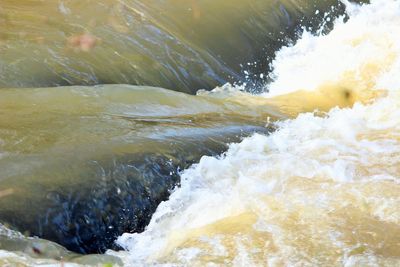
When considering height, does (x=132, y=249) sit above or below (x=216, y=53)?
below

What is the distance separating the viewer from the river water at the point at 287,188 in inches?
145

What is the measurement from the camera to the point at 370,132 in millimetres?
5461

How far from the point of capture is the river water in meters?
3.69

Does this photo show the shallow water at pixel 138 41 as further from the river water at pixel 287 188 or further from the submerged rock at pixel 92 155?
the submerged rock at pixel 92 155

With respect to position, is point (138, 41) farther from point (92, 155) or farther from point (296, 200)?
point (296, 200)

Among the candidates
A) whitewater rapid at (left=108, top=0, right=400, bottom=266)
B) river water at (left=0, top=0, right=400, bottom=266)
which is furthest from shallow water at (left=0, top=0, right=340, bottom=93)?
whitewater rapid at (left=108, top=0, right=400, bottom=266)

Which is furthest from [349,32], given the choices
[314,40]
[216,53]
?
[216,53]

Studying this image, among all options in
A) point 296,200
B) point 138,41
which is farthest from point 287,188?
point 138,41

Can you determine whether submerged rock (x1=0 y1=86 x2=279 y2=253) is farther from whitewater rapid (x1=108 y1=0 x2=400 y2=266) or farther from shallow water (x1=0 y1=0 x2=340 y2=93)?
shallow water (x1=0 y1=0 x2=340 y2=93)

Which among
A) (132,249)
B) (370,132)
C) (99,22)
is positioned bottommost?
(132,249)

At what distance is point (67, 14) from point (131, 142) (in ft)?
9.35

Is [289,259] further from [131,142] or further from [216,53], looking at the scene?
[216,53]

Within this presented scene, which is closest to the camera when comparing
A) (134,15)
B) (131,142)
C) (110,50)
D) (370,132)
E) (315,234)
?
(315,234)

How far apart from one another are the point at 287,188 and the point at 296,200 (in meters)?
0.16
